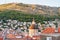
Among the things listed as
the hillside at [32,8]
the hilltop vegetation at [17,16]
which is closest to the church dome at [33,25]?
the hilltop vegetation at [17,16]

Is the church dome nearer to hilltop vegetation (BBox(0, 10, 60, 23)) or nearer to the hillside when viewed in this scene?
hilltop vegetation (BBox(0, 10, 60, 23))

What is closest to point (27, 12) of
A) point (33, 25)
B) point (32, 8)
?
point (32, 8)

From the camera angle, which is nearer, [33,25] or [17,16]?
[33,25]

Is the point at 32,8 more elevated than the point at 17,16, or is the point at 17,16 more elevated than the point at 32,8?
the point at 32,8

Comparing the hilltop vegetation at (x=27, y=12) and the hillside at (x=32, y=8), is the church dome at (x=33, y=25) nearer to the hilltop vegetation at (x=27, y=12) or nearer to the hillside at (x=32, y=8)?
the hilltop vegetation at (x=27, y=12)

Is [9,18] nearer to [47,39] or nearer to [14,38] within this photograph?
[14,38]

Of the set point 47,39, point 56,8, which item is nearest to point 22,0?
point 56,8

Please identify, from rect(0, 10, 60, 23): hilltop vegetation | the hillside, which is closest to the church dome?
rect(0, 10, 60, 23): hilltop vegetation

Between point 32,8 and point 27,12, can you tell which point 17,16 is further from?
point 32,8
